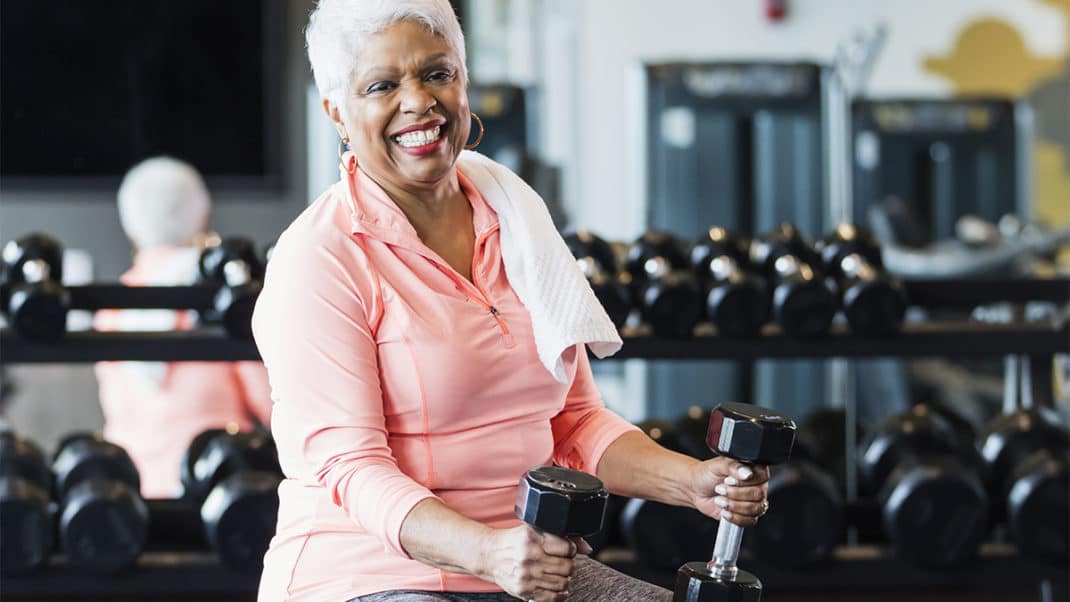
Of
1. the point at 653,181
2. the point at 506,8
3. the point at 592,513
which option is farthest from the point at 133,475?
the point at 506,8

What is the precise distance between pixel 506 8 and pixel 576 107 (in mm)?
799

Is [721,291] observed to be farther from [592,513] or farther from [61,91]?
[61,91]

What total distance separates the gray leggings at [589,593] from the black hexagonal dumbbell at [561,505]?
223 millimetres

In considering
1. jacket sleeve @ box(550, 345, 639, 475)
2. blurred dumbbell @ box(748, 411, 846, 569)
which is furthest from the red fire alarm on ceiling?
jacket sleeve @ box(550, 345, 639, 475)

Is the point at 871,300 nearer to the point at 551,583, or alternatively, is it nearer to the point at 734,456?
the point at 734,456

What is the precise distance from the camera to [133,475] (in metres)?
2.54

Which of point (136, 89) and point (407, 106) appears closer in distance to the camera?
point (407, 106)

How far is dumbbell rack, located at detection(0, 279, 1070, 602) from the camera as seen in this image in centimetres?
231

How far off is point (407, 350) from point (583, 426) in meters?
0.31

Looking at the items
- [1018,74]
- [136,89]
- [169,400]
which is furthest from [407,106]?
[1018,74]

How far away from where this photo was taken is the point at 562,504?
45.3 inches

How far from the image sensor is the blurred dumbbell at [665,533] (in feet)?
7.81

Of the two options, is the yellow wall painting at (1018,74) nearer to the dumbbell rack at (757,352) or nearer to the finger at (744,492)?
the dumbbell rack at (757,352)

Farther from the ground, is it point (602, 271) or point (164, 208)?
point (164, 208)
